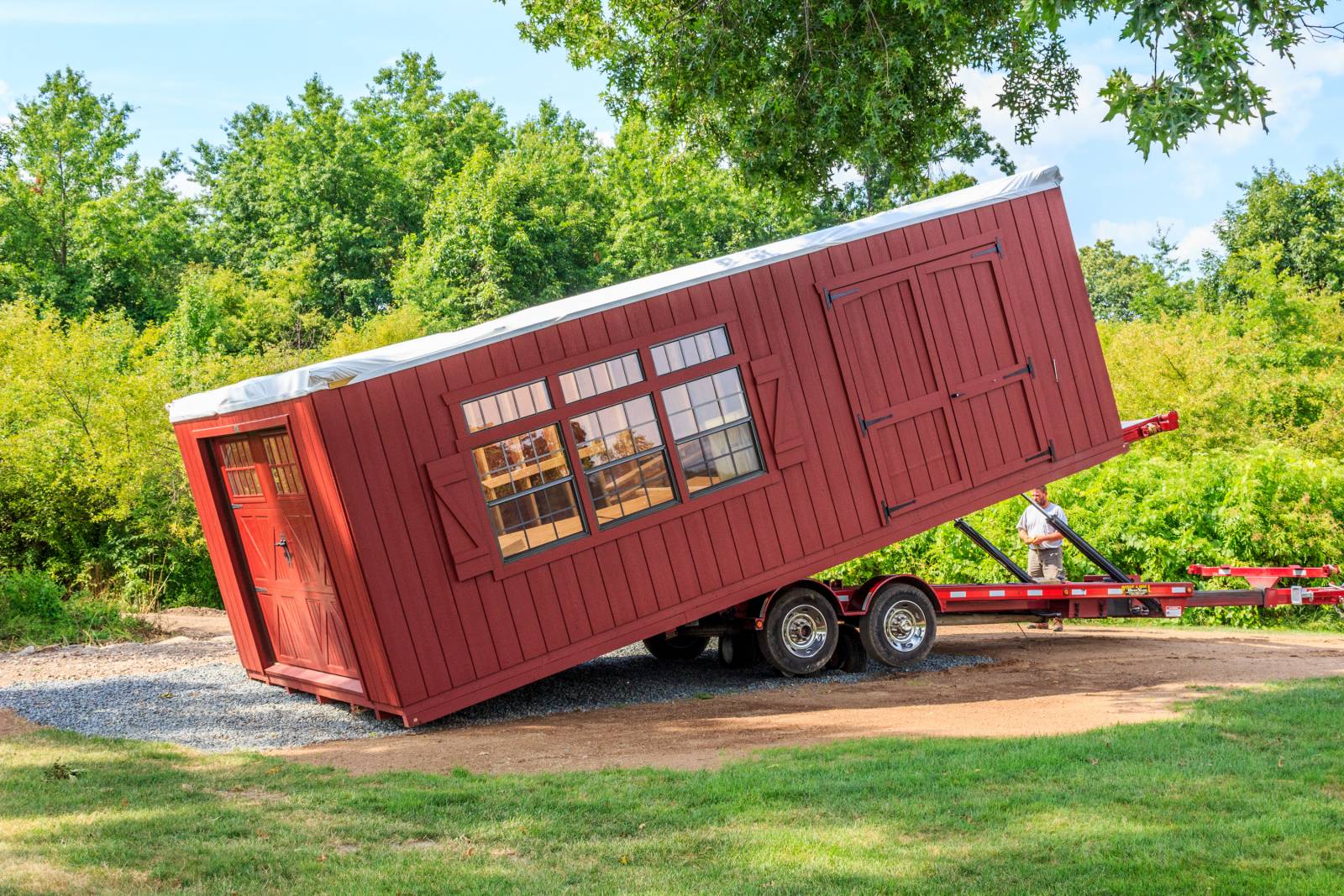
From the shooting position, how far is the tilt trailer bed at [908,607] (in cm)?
1120

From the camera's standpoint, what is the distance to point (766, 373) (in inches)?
424

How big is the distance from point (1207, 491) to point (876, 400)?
607 centimetres

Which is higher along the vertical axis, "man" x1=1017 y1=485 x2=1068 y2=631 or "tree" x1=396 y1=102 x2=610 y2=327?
"tree" x1=396 y1=102 x2=610 y2=327

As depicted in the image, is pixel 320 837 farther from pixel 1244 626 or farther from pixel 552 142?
pixel 552 142

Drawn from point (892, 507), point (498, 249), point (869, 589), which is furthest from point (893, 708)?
point (498, 249)

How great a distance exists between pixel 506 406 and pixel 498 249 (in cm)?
2553

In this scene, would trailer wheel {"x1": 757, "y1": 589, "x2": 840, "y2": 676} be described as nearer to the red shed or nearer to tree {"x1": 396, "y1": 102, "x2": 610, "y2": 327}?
the red shed

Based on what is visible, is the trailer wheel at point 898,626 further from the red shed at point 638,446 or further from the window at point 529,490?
the window at point 529,490

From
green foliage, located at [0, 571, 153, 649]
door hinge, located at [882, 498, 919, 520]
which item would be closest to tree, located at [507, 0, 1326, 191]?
door hinge, located at [882, 498, 919, 520]

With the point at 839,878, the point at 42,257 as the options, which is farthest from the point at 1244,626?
the point at 42,257

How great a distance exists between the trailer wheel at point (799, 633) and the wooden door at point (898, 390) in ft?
3.72

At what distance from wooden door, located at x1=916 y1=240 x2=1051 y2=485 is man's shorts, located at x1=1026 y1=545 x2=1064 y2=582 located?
1.76m

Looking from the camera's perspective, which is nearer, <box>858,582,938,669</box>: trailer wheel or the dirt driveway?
the dirt driveway

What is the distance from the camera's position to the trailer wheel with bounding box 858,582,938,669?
1138 cm
